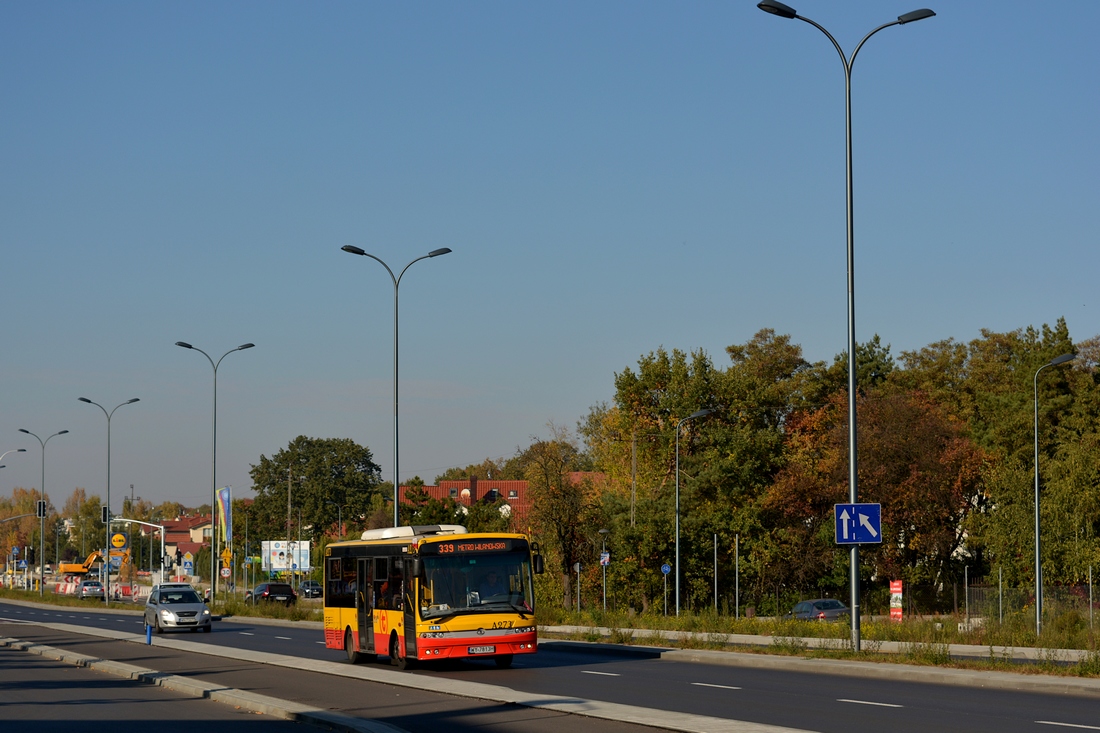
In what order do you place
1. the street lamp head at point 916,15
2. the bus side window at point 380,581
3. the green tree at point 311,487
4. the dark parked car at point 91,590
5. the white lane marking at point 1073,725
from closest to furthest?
the white lane marking at point 1073,725 → the street lamp head at point 916,15 → the bus side window at point 380,581 → the dark parked car at point 91,590 → the green tree at point 311,487

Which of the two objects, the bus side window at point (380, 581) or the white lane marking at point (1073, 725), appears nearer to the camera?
the white lane marking at point (1073, 725)

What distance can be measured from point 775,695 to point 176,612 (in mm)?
28821

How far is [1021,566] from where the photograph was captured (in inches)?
2270

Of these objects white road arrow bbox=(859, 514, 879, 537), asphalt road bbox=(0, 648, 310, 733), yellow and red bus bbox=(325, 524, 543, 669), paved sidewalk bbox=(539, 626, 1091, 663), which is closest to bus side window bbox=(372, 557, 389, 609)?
yellow and red bus bbox=(325, 524, 543, 669)

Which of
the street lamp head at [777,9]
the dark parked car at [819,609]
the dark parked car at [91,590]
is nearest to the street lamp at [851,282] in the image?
the street lamp head at [777,9]

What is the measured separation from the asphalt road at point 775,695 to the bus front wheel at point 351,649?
2.43m

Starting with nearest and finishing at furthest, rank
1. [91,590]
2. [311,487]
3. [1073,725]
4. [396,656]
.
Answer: [1073,725], [396,656], [91,590], [311,487]

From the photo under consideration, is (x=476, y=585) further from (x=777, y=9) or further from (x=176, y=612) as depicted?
(x=176, y=612)

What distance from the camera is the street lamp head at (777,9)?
24.2 m

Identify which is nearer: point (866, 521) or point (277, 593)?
point (866, 521)

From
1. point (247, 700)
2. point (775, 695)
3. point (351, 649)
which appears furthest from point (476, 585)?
point (775, 695)

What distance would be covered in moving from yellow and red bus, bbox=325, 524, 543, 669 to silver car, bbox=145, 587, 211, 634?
18.5 meters

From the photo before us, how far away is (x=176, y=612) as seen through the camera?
1658 inches

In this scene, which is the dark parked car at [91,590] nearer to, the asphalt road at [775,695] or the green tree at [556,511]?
the green tree at [556,511]
